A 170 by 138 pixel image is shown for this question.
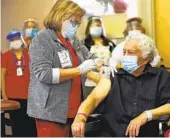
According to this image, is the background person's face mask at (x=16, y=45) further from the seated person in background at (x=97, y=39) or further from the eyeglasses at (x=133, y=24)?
the eyeglasses at (x=133, y=24)

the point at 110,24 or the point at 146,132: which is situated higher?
the point at 110,24

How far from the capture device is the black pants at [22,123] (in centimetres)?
401

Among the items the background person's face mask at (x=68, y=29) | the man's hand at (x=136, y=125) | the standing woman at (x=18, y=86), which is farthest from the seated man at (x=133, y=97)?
the standing woman at (x=18, y=86)

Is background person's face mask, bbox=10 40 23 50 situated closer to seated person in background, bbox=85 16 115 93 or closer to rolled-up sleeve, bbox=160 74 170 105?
seated person in background, bbox=85 16 115 93

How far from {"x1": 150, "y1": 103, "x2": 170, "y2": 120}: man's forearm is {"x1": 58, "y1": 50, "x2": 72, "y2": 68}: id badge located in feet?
1.99

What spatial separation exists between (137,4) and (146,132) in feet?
7.83

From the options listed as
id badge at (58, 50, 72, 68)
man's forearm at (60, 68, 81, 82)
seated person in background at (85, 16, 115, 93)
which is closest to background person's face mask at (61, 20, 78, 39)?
id badge at (58, 50, 72, 68)

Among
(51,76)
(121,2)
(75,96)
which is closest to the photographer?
(51,76)

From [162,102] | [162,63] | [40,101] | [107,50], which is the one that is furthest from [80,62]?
[162,63]

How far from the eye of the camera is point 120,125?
2223 mm

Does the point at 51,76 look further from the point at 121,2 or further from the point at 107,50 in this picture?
the point at 121,2

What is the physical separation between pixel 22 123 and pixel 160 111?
223 centimetres

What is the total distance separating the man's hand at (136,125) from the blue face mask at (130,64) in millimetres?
346

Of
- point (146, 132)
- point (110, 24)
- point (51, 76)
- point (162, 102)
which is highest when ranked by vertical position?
point (110, 24)
